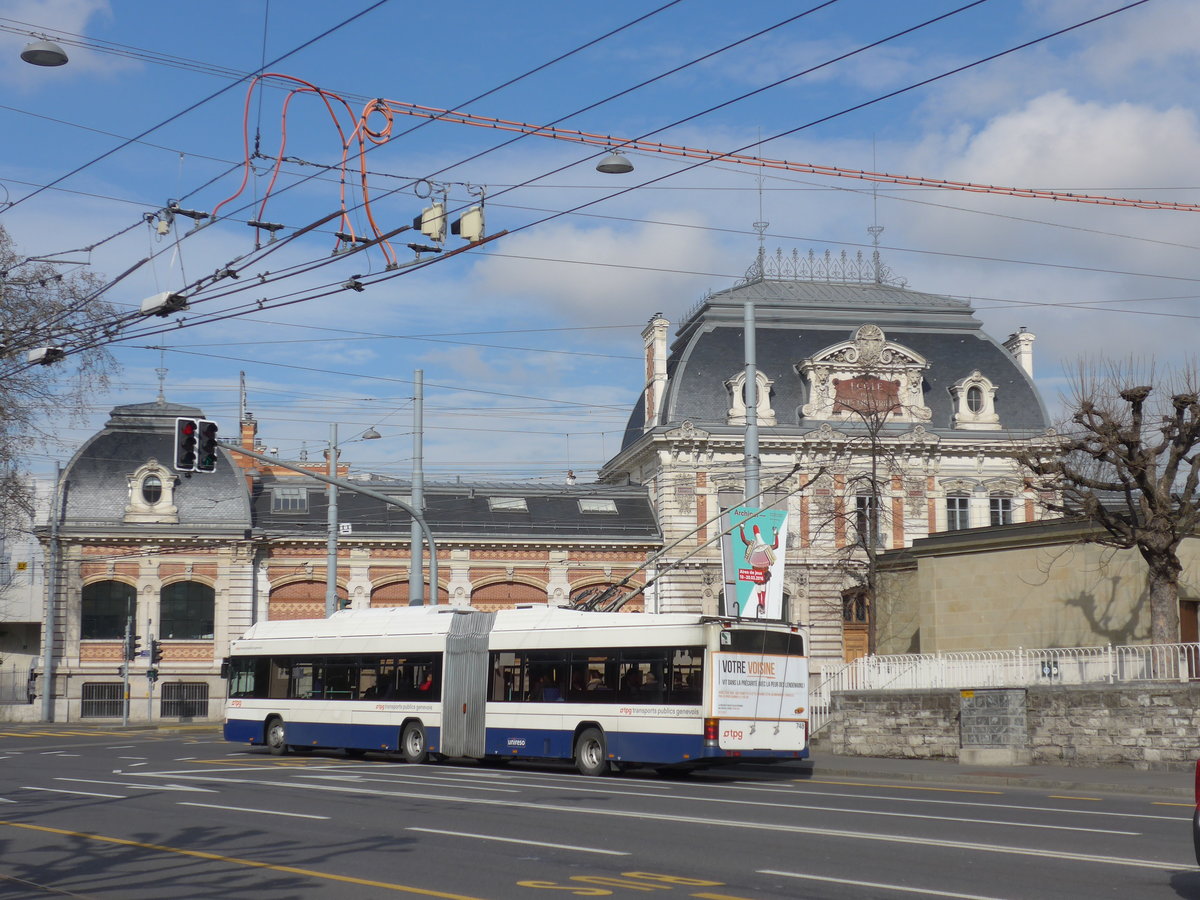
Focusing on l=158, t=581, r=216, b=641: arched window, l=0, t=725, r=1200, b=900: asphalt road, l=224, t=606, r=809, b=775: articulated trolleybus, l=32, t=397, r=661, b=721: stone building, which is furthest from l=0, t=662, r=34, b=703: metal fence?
l=0, t=725, r=1200, b=900: asphalt road

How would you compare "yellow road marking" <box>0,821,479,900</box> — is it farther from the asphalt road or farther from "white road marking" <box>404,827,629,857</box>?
"white road marking" <box>404,827,629,857</box>

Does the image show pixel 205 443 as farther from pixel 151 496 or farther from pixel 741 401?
pixel 741 401

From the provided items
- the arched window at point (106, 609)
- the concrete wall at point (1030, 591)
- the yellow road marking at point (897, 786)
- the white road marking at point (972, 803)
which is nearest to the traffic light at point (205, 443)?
the white road marking at point (972, 803)

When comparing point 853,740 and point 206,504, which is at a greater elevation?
point 206,504

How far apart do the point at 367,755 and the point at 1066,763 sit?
612 inches

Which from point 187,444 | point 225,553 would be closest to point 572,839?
point 187,444

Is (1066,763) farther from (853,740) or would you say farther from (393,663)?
(393,663)

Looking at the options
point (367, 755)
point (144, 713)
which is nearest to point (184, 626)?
point (144, 713)

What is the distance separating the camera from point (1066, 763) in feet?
82.0

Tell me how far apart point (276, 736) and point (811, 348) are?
107 ft

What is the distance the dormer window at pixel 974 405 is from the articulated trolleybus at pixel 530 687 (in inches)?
1319

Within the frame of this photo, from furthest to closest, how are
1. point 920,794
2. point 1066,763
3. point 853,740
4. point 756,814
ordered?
point 853,740 → point 1066,763 → point 920,794 → point 756,814

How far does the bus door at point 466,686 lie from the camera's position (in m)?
27.7

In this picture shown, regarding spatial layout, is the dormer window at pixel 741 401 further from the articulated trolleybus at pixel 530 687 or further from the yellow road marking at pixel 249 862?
the yellow road marking at pixel 249 862
